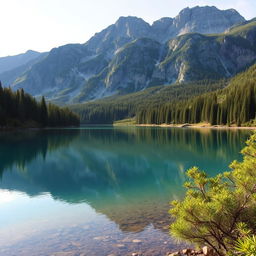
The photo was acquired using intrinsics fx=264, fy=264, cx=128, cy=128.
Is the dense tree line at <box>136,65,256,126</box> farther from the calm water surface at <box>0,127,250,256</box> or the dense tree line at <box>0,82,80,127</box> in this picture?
the calm water surface at <box>0,127,250,256</box>

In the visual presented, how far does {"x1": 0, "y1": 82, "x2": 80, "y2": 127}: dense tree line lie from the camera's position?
110312 mm

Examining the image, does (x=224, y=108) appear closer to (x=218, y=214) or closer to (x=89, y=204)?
(x=89, y=204)

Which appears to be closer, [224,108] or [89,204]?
[89,204]

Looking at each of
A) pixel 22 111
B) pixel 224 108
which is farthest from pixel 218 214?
pixel 224 108

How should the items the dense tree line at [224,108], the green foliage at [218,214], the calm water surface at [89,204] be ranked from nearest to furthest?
the green foliage at [218,214] → the calm water surface at [89,204] → the dense tree line at [224,108]

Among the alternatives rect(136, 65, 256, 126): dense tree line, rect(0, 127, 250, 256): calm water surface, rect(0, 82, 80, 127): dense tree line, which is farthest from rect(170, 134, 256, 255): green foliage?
rect(136, 65, 256, 126): dense tree line

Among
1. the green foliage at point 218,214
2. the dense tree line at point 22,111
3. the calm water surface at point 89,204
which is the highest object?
the dense tree line at point 22,111

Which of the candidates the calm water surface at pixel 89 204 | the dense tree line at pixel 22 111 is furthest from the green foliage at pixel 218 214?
the dense tree line at pixel 22 111

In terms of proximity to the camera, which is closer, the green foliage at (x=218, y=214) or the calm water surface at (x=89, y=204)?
the green foliage at (x=218, y=214)

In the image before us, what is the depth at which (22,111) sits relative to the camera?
11819 centimetres

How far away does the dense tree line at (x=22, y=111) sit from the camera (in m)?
110

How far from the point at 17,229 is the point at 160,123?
604ft

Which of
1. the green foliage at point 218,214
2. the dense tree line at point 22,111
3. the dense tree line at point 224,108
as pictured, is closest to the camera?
the green foliage at point 218,214

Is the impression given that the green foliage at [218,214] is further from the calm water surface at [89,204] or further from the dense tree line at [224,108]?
the dense tree line at [224,108]
